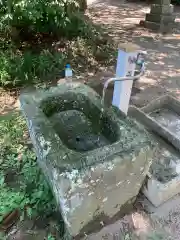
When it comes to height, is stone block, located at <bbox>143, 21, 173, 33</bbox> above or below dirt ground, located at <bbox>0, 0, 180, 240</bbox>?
above

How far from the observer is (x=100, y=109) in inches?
80.4

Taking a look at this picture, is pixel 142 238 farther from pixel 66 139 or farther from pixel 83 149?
pixel 66 139

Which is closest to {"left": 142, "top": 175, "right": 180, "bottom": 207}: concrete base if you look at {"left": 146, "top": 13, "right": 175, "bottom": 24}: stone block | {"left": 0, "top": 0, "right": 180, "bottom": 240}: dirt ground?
{"left": 0, "top": 0, "right": 180, "bottom": 240}: dirt ground

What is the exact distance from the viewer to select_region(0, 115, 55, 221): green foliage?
2100mm

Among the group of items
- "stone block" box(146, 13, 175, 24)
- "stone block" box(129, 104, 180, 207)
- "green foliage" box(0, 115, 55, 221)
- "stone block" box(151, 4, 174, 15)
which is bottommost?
"green foliage" box(0, 115, 55, 221)

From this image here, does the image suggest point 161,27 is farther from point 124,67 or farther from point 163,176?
point 163,176

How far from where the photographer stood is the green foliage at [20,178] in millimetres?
2100

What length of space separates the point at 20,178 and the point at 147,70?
3.16m

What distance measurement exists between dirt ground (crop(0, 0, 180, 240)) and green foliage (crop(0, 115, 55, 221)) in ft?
1.71

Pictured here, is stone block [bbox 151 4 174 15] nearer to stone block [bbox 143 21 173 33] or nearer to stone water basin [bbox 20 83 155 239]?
stone block [bbox 143 21 173 33]

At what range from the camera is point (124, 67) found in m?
2.31

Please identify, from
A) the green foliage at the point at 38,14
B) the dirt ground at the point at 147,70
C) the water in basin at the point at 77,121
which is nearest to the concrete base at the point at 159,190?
the dirt ground at the point at 147,70

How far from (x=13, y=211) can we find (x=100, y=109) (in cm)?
113

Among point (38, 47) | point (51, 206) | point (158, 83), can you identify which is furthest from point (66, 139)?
point (38, 47)
